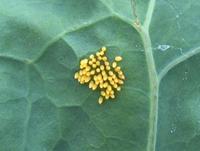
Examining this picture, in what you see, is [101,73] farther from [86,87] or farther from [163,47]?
[163,47]

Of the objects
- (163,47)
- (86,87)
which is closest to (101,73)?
(86,87)

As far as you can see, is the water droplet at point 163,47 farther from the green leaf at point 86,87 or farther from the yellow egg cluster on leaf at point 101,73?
the yellow egg cluster on leaf at point 101,73

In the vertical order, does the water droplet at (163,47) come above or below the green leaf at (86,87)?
above

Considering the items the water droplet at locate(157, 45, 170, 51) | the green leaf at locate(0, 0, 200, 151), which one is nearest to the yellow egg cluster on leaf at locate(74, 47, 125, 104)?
the green leaf at locate(0, 0, 200, 151)

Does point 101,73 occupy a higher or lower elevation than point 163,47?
lower

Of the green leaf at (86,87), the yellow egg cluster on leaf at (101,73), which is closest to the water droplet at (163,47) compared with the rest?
the green leaf at (86,87)

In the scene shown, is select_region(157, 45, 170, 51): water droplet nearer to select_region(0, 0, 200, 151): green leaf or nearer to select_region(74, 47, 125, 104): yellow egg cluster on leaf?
select_region(0, 0, 200, 151): green leaf

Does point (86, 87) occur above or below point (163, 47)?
below
